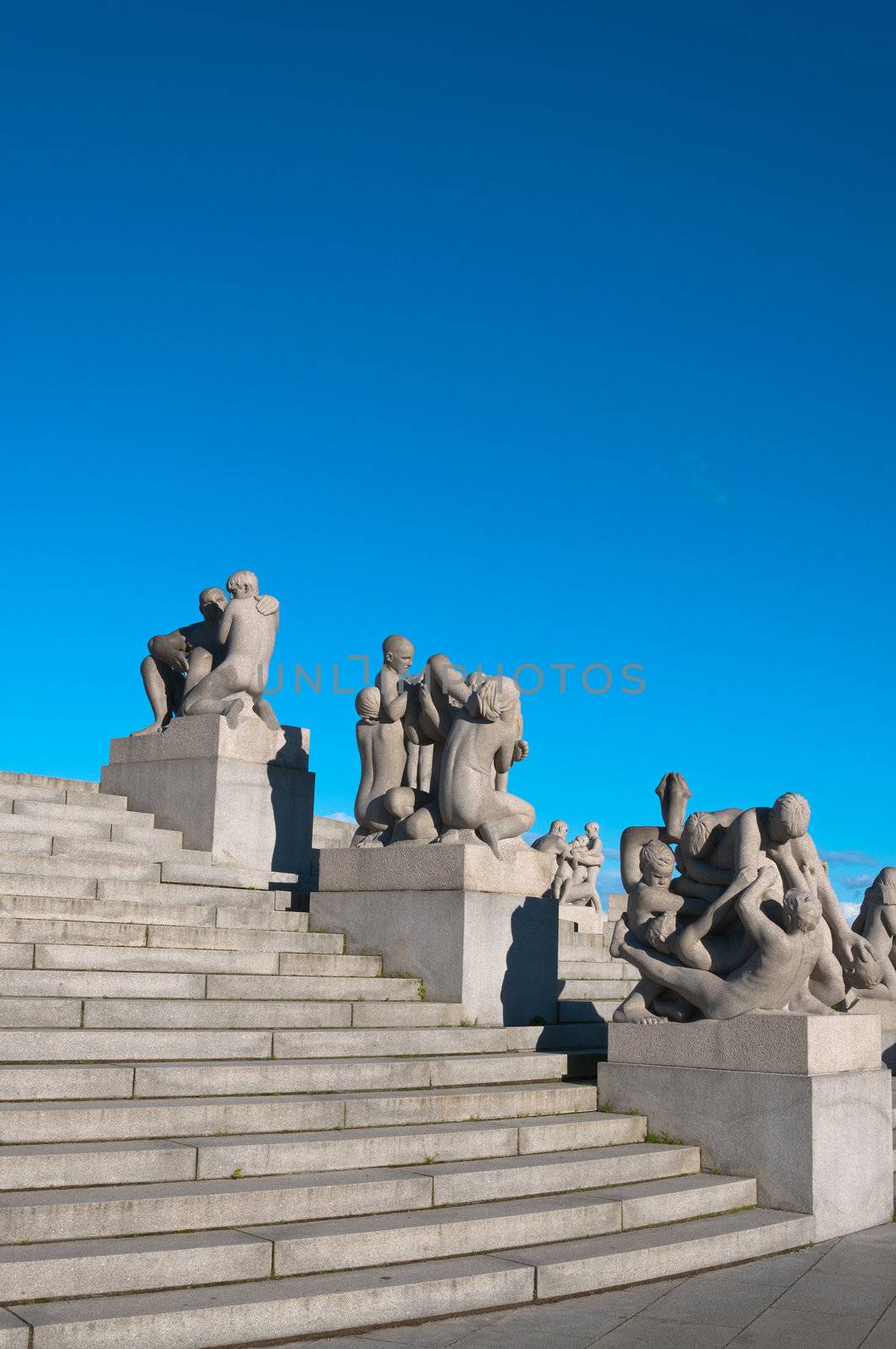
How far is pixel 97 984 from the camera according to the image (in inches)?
307

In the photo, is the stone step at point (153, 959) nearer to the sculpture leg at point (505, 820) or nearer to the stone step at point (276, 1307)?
the sculpture leg at point (505, 820)

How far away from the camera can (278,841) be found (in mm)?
13805

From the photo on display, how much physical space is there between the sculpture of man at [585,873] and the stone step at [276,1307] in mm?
16150

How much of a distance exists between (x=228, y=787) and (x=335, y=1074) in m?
6.29

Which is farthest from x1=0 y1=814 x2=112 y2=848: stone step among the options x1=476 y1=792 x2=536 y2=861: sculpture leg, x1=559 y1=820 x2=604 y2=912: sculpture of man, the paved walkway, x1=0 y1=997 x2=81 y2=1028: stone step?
x1=559 y1=820 x2=604 y2=912: sculpture of man

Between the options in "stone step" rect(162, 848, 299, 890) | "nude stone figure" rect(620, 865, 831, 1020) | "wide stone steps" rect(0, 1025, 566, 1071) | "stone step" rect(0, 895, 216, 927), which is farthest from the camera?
"stone step" rect(162, 848, 299, 890)

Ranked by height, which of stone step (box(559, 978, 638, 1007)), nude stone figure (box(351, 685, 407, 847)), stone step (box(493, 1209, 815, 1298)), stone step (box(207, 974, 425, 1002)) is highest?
nude stone figure (box(351, 685, 407, 847))

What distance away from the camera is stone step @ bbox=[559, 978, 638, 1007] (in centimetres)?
1142

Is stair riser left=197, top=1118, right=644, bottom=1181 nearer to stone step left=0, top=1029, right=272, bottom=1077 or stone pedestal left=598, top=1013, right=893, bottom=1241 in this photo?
stone pedestal left=598, top=1013, right=893, bottom=1241

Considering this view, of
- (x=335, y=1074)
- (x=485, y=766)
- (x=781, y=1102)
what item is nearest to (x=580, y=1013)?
(x=485, y=766)

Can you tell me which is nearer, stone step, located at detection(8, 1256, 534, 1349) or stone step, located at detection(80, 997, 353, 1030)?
stone step, located at detection(8, 1256, 534, 1349)

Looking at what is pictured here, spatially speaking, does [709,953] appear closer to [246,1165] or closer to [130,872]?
[246,1165]

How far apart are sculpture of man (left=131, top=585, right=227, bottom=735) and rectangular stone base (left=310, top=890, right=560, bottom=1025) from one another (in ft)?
17.5

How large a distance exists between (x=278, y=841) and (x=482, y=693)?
13.9 ft
